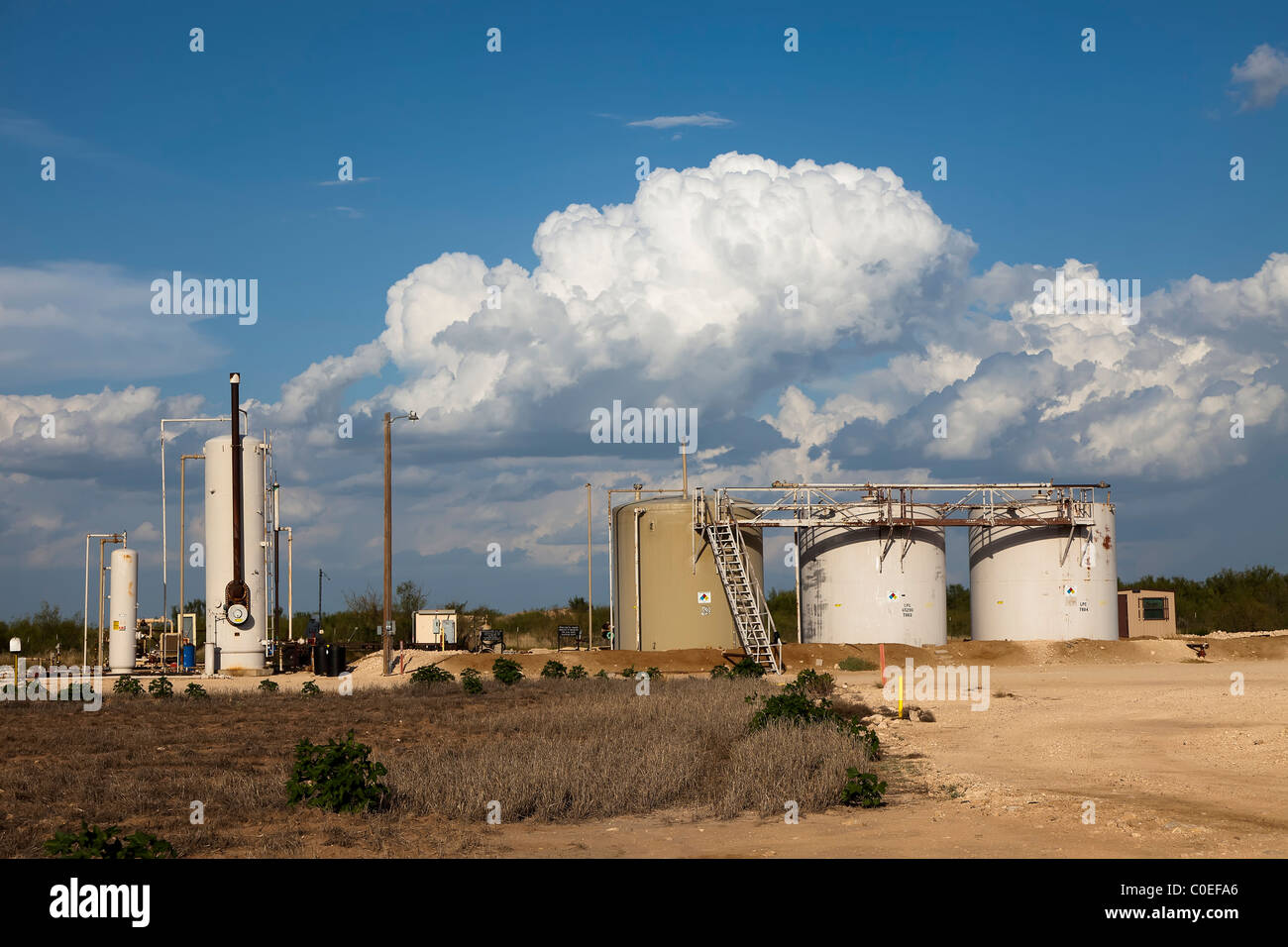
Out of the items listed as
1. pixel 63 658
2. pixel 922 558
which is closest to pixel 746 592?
pixel 922 558

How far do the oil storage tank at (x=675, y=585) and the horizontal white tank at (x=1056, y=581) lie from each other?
9.73 metres

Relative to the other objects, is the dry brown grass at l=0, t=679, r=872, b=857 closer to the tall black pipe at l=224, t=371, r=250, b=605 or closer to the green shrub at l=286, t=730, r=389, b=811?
the green shrub at l=286, t=730, r=389, b=811

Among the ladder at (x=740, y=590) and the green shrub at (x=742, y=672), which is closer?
the green shrub at (x=742, y=672)

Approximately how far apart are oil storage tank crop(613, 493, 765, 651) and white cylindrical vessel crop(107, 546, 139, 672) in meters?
18.3

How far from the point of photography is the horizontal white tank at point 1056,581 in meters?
44.2

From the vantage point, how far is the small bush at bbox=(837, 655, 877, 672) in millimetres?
39125

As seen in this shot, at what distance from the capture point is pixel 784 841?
12.1 meters

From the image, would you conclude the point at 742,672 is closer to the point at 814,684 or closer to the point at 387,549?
the point at 814,684

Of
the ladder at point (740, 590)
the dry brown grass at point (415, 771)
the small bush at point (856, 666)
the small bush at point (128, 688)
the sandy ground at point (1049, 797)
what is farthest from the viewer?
the small bush at point (856, 666)

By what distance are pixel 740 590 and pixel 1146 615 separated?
67.3 feet

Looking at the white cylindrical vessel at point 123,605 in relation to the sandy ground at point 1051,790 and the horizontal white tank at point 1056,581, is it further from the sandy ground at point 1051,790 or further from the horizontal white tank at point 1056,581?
the horizontal white tank at point 1056,581

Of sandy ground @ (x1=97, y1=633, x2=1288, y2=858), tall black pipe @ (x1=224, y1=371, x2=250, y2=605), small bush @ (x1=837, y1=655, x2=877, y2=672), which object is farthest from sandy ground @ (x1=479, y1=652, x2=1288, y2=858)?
tall black pipe @ (x1=224, y1=371, x2=250, y2=605)

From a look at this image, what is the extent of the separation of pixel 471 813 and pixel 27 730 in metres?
12.4

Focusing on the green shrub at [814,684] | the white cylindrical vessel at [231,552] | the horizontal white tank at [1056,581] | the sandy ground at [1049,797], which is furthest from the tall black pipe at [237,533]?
the horizontal white tank at [1056,581]
